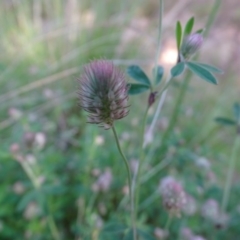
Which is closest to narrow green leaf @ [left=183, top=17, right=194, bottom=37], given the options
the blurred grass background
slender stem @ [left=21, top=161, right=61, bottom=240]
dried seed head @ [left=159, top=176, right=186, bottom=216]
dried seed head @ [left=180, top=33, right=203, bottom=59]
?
dried seed head @ [left=180, top=33, right=203, bottom=59]

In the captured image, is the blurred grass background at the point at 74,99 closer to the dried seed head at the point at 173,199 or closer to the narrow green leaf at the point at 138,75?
the narrow green leaf at the point at 138,75

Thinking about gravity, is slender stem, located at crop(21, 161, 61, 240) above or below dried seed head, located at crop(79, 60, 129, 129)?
below

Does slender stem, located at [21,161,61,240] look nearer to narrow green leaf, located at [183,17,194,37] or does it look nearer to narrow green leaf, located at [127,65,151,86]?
narrow green leaf, located at [127,65,151,86]

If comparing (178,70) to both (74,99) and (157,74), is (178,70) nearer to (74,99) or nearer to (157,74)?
(157,74)

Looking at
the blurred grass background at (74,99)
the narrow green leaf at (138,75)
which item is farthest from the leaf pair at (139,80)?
the blurred grass background at (74,99)

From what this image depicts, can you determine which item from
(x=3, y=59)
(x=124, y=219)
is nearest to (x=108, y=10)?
(x=3, y=59)

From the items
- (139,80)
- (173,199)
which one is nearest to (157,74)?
(139,80)
